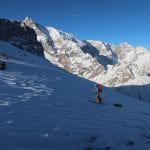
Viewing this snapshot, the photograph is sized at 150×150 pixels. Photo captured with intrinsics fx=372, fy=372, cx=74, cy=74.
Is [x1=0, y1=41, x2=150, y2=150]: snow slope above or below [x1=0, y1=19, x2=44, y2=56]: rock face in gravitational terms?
below

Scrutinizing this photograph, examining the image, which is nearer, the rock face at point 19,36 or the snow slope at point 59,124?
the snow slope at point 59,124

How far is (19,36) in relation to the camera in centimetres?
14925

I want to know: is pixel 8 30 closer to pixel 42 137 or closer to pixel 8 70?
pixel 8 70

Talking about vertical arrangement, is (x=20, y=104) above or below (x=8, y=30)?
below

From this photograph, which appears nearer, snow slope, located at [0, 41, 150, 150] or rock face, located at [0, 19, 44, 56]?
snow slope, located at [0, 41, 150, 150]

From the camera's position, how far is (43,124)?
726 inches

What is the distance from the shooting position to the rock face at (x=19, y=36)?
456ft

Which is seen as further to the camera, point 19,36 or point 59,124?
point 19,36

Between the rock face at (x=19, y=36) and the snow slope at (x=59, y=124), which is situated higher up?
the rock face at (x=19, y=36)

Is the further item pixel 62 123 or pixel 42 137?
pixel 62 123

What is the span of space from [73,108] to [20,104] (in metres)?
4.18

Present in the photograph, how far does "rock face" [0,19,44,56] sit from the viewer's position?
5468 inches

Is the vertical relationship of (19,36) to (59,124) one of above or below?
above

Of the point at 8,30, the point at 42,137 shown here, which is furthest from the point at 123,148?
the point at 8,30
